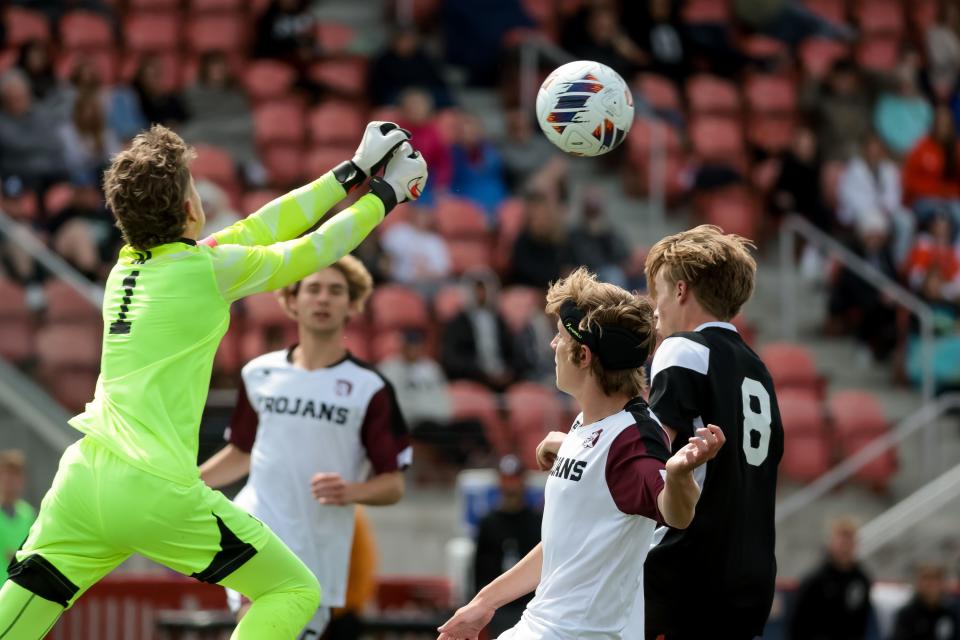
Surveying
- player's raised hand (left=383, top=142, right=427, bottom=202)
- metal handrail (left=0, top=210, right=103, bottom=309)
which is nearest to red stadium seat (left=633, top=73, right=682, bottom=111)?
metal handrail (left=0, top=210, right=103, bottom=309)

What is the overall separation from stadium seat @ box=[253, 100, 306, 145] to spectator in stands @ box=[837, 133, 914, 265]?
5.30 metres

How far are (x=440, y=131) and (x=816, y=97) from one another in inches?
172

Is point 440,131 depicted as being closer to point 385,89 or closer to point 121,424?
point 385,89

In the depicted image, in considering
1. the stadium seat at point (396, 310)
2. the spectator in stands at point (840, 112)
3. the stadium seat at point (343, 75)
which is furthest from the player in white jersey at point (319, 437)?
the spectator in stands at point (840, 112)

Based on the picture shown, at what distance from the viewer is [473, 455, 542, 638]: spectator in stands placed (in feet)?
34.3

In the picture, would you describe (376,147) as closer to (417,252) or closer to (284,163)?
(417,252)

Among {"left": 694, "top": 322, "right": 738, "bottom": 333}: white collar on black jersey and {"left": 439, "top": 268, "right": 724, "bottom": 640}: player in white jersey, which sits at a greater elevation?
{"left": 694, "top": 322, "right": 738, "bottom": 333}: white collar on black jersey

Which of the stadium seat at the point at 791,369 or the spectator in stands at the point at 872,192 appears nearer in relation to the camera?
the stadium seat at the point at 791,369

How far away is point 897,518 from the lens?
40.4 feet

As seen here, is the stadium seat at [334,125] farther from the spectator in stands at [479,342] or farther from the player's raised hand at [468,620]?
the player's raised hand at [468,620]

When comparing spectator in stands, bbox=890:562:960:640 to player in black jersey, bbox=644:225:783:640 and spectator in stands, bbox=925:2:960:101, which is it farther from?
spectator in stands, bbox=925:2:960:101

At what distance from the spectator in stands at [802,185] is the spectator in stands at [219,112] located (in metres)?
5.06

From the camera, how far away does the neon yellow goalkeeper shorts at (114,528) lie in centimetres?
527

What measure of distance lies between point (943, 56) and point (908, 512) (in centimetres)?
713
